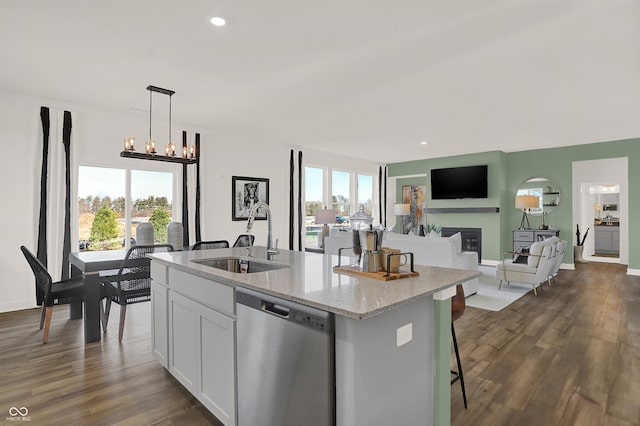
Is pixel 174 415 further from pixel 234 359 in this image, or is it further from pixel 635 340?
pixel 635 340

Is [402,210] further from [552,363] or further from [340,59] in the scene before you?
[552,363]

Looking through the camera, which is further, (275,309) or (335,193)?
(335,193)

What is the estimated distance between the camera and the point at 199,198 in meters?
6.05

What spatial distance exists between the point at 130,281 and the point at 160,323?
3.42ft

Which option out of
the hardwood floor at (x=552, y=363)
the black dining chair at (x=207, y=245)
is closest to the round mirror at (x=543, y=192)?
the hardwood floor at (x=552, y=363)

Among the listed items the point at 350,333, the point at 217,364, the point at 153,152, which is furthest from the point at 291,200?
the point at 350,333

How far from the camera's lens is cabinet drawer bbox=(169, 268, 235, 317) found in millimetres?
1901

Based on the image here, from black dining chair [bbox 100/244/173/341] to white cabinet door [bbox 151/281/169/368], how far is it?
2.40 feet

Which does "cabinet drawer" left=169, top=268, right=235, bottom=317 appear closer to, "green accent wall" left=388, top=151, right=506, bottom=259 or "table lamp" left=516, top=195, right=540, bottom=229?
"table lamp" left=516, top=195, right=540, bottom=229

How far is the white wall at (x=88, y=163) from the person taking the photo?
437cm

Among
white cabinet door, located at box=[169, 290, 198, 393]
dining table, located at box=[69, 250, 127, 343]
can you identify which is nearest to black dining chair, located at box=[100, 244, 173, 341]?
dining table, located at box=[69, 250, 127, 343]

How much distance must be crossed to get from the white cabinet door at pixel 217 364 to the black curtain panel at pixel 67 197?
12.1ft

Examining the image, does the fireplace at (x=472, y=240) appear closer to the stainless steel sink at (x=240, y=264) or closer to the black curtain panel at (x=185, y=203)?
the black curtain panel at (x=185, y=203)

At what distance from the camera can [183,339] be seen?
2314 mm
